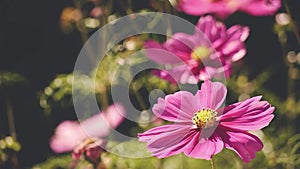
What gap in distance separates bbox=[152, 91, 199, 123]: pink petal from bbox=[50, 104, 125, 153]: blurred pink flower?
397 mm

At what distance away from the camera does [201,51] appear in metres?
1.24

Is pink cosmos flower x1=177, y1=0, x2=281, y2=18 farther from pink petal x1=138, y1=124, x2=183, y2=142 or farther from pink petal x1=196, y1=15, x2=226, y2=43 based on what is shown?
pink petal x1=138, y1=124, x2=183, y2=142

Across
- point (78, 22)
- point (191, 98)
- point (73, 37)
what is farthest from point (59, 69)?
point (191, 98)

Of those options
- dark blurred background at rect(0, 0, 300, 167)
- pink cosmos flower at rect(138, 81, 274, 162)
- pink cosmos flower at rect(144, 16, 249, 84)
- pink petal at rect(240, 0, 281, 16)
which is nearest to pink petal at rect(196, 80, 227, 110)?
pink cosmos flower at rect(138, 81, 274, 162)

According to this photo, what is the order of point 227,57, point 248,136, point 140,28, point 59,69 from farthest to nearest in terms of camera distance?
point 59,69, point 140,28, point 227,57, point 248,136

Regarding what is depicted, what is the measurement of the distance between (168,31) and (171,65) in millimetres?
61

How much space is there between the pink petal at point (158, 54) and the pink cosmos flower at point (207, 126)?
11.1 inches

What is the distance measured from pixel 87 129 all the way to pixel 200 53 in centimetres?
26

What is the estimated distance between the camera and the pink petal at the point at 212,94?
94 centimetres

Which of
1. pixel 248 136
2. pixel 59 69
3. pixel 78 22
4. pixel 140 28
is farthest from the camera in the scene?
pixel 59 69

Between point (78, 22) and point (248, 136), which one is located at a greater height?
point (78, 22)

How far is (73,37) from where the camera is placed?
195cm

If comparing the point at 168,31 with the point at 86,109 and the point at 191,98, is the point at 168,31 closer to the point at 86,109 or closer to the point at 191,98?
the point at 86,109

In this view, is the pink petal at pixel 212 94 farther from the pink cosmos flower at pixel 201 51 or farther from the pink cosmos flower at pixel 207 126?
the pink cosmos flower at pixel 201 51
